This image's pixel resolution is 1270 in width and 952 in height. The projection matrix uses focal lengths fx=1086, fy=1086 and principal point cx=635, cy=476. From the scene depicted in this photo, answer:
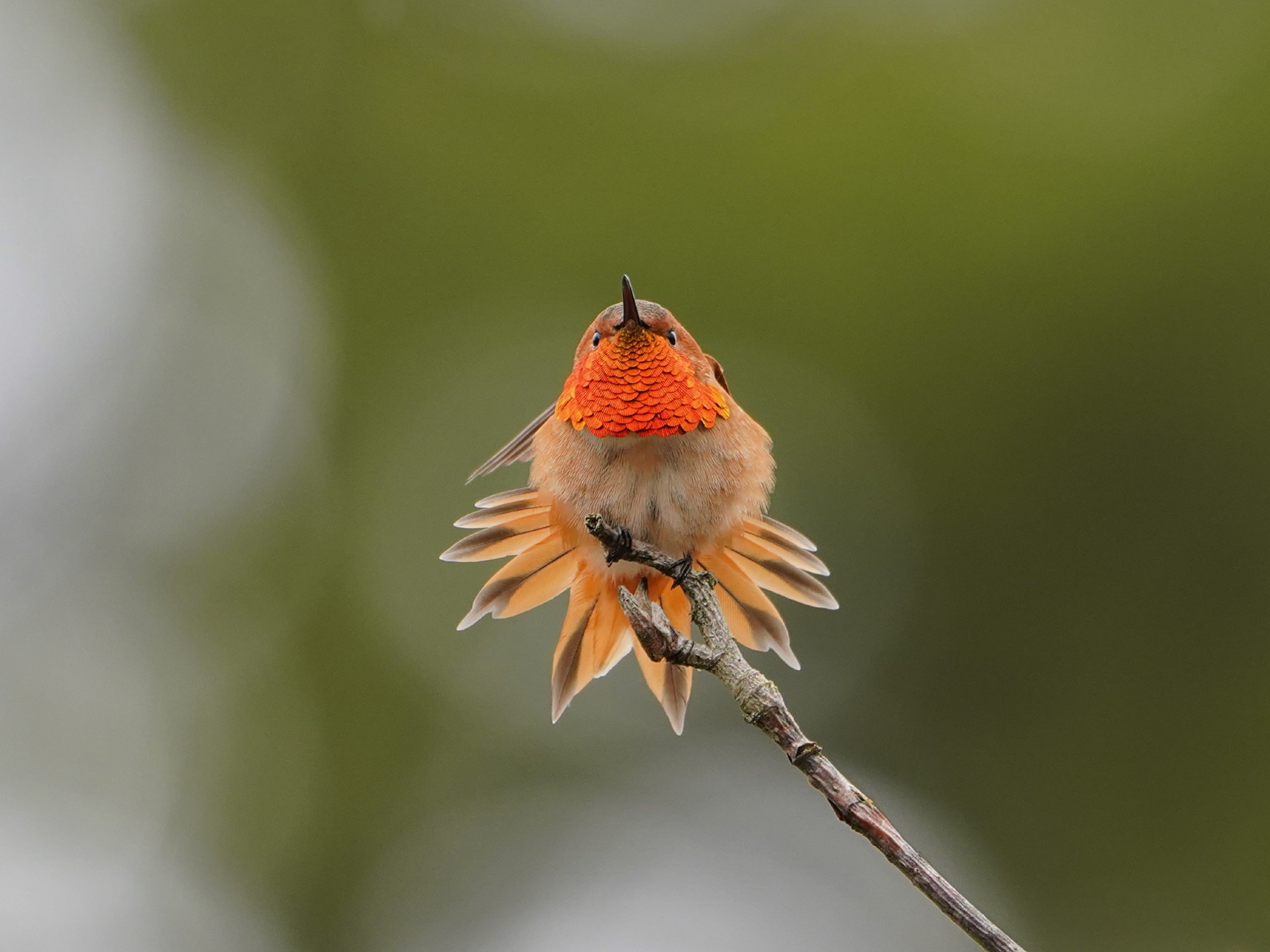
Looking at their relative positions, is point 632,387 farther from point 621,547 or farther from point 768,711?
point 768,711

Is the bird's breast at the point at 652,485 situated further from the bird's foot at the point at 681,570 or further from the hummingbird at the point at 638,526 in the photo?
the bird's foot at the point at 681,570

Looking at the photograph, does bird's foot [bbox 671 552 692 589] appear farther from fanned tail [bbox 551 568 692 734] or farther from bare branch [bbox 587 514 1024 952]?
fanned tail [bbox 551 568 692 734]

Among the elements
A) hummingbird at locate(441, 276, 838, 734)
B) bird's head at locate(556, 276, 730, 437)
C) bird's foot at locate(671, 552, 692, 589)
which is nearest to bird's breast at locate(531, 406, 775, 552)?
hummingbird at locate(441, 276, 838, 734)

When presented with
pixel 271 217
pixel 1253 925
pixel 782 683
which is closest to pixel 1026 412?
pixel 782 683

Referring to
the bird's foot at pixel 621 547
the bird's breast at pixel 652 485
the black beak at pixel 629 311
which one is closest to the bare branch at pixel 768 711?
the bird's foot at pixel 621 547

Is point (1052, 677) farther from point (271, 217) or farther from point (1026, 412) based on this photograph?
point (271, 217)

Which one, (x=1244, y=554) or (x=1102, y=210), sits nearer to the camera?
(x=1244, y=554)
